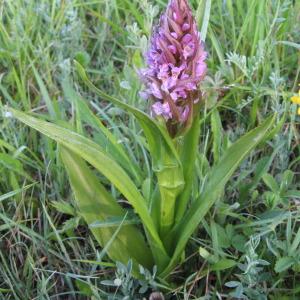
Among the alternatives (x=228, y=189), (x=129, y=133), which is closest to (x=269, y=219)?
(x=228, y=189)

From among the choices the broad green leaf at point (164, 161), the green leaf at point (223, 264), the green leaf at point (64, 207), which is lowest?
the green leaf at point (223, 264)

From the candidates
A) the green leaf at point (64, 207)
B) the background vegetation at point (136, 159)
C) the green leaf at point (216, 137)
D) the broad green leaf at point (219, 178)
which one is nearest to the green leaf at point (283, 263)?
the background vegetation at point (136, 159)

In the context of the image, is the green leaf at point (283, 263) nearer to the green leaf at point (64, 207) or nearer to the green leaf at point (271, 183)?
the green leaf at point (271, 183)

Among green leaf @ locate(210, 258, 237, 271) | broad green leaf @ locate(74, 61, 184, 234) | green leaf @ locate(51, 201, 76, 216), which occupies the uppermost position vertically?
broad green leaf @ locate(74, 61, 184, 234)

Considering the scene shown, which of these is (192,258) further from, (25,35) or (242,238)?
(25,35)

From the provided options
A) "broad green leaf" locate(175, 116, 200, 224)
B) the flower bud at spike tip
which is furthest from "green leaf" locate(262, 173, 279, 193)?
the flower bud at spike tip

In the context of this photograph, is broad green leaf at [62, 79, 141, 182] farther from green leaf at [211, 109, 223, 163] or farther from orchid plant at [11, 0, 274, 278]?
green leaf at [211, 109, 223, 163]
